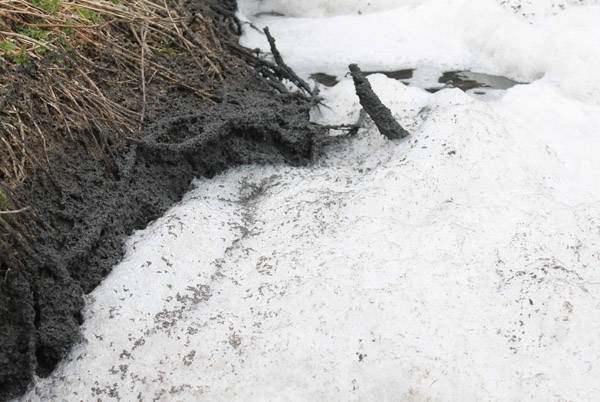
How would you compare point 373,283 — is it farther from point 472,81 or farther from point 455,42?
point 455,42

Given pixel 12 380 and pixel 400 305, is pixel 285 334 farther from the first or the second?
pixel 12 380

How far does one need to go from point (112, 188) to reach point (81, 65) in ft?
2.61

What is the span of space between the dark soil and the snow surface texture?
91mm

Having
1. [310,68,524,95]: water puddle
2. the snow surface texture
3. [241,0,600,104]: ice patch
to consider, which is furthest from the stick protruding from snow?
[241,0,600,104]: ice patch

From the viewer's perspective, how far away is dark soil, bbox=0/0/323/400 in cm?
198

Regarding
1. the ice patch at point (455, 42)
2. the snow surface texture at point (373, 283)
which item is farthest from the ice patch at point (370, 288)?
the ice patch at point (455, 42)

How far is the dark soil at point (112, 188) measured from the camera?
1.98 meters

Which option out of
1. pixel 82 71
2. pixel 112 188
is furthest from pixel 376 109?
pixel 82 71

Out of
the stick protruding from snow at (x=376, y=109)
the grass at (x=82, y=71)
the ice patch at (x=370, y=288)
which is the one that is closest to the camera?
the ice patch at (x=370, y=288)

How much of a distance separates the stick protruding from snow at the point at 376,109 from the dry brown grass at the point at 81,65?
2.91 feet

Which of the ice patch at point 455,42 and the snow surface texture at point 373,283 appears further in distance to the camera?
the ice patch at point 455,42

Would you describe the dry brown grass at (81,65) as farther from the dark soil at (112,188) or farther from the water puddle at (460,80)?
the water puddle at (460,80)

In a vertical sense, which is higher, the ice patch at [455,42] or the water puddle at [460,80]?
the ice patch at [455,42]

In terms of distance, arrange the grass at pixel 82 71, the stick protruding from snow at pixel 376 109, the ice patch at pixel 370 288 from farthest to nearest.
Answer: the stick protruding from snow at pixel 376 109, the grass at pixel 82 71, the ice patch at pixel 370 288
